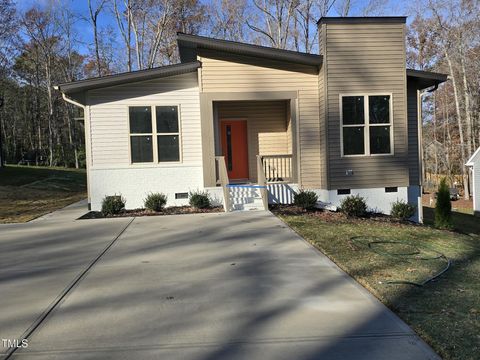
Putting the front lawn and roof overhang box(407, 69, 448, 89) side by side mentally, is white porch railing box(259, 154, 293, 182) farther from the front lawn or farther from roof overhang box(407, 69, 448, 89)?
the front lawn

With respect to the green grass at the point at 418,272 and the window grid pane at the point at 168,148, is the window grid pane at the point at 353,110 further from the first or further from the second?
the window grid pane at the point at 168,148

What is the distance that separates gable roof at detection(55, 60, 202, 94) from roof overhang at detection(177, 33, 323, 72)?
1.72ft

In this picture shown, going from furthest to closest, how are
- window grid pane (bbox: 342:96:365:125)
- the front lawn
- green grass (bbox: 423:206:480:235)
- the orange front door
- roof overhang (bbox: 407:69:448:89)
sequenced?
1. green grass (bbox: 423:206:480:235)
2. the orange front door
3. the front lawn
4. roof overhang (bbox: 407:69:448:89)
5. window grid pane (bbox: 342:96:365:125)

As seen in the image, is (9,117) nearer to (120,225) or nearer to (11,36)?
(11,36)

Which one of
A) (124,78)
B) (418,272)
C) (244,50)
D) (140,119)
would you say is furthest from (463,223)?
(124,78)

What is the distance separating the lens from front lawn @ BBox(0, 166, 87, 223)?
13.0 meters

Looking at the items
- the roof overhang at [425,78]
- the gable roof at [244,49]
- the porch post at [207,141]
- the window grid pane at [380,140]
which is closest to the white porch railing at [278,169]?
the porch post at [207,141]

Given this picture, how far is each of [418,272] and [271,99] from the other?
7.60 metres

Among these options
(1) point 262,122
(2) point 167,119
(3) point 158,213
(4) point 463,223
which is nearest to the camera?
(3) point 158,213

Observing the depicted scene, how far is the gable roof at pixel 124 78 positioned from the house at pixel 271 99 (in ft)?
0.10

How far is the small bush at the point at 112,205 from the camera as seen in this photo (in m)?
10.9

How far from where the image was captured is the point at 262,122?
1364 centimetres

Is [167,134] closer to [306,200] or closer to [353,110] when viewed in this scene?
[306,200]

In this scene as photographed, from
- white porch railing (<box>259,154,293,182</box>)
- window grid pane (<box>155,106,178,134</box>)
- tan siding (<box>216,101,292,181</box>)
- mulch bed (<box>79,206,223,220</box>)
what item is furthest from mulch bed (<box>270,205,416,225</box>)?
window grid pane (<box>155,106,178,134</box>)
